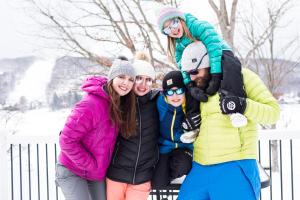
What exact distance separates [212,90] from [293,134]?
1953 mm

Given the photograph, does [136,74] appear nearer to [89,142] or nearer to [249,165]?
[89,142]

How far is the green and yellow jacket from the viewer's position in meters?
2.20

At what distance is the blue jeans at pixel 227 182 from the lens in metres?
2.21

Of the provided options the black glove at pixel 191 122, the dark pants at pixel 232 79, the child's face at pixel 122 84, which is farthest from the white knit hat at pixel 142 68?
the dark pants at pixel 232 79

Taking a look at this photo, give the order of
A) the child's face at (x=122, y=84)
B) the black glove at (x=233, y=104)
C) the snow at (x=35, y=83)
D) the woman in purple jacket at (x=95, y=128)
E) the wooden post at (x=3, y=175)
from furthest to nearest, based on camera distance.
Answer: the snow at (x=35, y=83) < the wooden post at (x=3, y=175) < the child's face at (x=122, y=84) < the woman in purple jacket at (x=95, y=128) < the black glove at (x=233, y=104)

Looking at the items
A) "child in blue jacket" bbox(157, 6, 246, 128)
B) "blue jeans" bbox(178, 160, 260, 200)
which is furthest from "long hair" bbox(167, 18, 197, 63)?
"blue jeans" bbox(178, 160, 260, 200)

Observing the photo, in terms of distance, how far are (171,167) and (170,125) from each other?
320 mm

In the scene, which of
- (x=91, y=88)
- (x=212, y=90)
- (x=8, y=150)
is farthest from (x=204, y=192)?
(x=8, y=150)

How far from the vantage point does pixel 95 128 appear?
2.33m

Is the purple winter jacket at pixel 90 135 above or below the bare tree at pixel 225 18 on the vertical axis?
below

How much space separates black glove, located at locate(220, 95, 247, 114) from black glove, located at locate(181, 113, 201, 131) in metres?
0.22

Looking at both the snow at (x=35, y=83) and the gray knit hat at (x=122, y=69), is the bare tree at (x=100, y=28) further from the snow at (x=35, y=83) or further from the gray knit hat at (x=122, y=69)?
the gray knit hat at (x=122, y=69)

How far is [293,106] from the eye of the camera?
9.39 metres

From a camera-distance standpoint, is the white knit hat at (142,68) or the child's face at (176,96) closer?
the child's face at (176,96)
